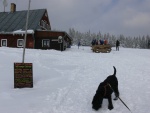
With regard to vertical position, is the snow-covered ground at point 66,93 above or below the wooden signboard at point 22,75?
below

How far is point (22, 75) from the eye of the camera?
40.1 feet

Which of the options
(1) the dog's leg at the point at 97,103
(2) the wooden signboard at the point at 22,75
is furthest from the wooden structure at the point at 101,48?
(1) the dog's leg at the point at 97,103

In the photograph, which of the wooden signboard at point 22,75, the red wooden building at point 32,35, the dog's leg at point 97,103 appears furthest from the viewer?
the red wooden building at point 32,35

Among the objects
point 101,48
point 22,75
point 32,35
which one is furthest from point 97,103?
point 32,35

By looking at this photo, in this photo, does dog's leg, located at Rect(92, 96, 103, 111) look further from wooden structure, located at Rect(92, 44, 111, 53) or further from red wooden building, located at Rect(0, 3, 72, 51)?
red wooden building, located at Rect(0, 3, 72, 51)

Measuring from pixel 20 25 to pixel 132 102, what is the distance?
29.5 meters

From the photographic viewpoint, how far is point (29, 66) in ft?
40.8

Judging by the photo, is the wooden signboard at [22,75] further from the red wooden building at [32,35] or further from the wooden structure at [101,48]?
the wooden structure at [101,48]

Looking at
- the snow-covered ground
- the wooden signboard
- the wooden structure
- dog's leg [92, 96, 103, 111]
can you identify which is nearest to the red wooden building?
the wooden structure

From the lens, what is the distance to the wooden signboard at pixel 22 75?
1205cm

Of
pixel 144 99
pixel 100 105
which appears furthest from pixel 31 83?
pixel 144 99

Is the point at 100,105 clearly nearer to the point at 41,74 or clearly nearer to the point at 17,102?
the point at 17,102

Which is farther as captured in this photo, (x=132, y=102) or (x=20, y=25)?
(x=20, y=25)

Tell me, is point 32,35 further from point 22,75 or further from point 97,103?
point 97,103
